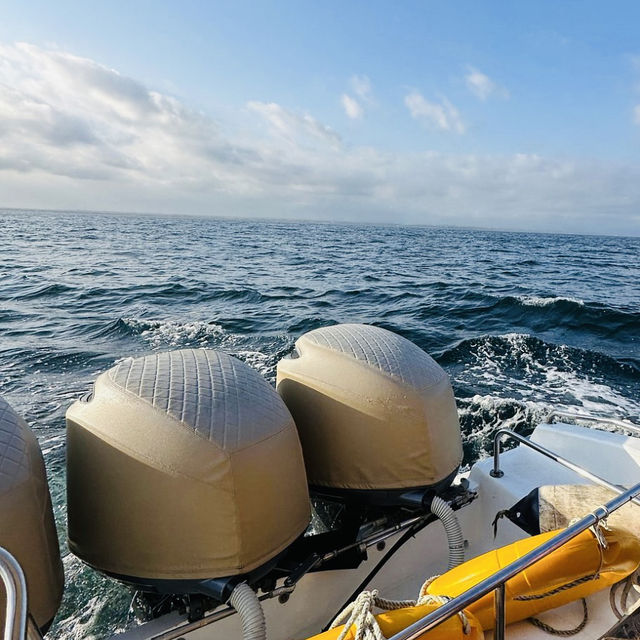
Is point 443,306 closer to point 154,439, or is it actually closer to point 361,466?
point 361,466

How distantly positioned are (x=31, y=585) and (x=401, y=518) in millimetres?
1687

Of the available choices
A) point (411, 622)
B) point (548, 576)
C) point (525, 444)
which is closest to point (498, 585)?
point (411, 622)

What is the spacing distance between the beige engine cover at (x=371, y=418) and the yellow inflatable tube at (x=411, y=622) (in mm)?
775

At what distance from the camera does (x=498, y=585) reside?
1331 millimetres

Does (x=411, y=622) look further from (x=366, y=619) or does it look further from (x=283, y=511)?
(x=283, y=511)

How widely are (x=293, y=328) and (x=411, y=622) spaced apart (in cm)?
794

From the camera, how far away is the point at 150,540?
1.65 meters

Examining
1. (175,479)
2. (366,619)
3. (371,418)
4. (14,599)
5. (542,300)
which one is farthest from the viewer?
(542,300)

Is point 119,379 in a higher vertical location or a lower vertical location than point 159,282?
higher

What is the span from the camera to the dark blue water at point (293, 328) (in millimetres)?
5539

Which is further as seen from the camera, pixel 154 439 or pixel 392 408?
pixel 392 408

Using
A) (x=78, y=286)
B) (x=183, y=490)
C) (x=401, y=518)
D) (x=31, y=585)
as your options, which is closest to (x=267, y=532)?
(x=183, y=490)

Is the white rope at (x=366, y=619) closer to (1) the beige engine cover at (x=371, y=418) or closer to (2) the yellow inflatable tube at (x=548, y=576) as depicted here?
(2) the yellow inflatable tube at (x=548, y=576)

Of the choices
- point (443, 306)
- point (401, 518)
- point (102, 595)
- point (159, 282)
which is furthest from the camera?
point (159, 282)
